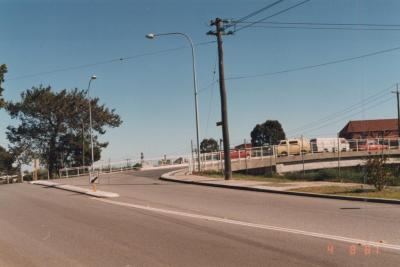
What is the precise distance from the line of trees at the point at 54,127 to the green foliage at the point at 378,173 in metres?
52.2

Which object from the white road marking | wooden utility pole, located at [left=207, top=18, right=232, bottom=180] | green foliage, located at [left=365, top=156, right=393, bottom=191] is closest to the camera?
the white road marking

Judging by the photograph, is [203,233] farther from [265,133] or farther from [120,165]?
[265,133]

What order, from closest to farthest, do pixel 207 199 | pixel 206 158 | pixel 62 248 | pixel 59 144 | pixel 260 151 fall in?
1. pixel 62 248
2. pixel 207 199
3. pixel 206 158
4. pixel 260 151
5. pixel 59 144

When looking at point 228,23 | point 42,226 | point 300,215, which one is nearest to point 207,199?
point 300,215

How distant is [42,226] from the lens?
13.0 m

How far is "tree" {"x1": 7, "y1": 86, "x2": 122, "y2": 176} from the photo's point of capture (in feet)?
217

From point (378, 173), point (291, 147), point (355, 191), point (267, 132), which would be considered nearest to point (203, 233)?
point (355, 191)

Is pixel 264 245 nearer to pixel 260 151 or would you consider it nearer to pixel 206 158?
pixel 206 158

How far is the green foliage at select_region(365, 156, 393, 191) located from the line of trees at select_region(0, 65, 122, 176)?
2056 inches

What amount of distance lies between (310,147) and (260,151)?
40.5ft

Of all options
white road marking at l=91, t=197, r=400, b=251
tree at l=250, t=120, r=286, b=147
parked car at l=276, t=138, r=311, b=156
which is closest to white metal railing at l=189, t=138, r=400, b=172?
parked car at l=276, t=138, r=311, b=156

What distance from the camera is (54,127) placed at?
68.2 metres
